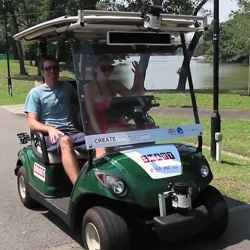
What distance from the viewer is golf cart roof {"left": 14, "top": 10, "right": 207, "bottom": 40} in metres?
4.79

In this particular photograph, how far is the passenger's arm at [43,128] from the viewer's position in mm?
5665

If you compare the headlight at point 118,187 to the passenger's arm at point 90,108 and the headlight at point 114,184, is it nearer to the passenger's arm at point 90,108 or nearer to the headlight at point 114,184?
the headlight at point 114,184

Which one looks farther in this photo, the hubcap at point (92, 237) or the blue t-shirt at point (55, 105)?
the blue t-shirt at point (55, 105)

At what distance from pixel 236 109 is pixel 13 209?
32.3 ft

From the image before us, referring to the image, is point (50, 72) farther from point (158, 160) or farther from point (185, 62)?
point (158, 160)

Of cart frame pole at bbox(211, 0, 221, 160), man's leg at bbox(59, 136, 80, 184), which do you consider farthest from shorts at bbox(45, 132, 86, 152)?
cart frame pole at bbox(211, 0, 221, 160)

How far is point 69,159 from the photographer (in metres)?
5.41

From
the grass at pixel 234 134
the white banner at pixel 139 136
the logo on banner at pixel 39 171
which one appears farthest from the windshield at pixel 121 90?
the grass at pixel 234 134

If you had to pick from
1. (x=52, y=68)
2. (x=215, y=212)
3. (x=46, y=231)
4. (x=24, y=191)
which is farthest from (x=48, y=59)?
(x=215, y=212)

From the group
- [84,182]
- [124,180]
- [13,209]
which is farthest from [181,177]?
[13,209]

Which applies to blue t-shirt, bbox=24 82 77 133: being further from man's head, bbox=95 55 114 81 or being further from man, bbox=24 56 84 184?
man's head, bbox=95 55 114 81

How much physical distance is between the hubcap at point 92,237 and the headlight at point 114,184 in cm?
36

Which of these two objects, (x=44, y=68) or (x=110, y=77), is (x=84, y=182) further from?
(x=44, y=68)

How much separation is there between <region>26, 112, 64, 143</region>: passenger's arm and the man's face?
0.40 metres
